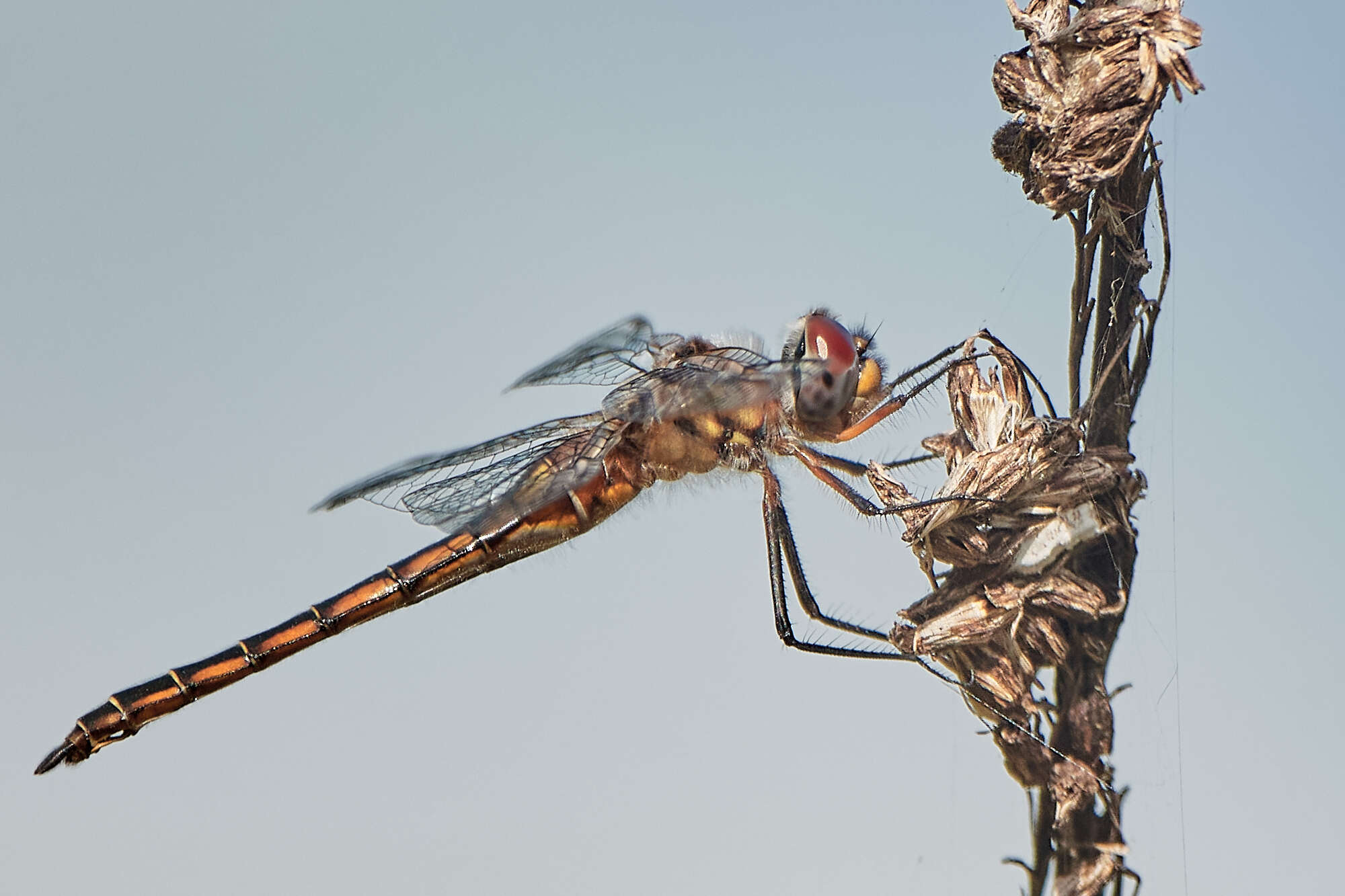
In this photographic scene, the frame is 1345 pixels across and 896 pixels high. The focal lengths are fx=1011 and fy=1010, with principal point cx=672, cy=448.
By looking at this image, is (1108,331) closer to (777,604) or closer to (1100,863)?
(1100,863)

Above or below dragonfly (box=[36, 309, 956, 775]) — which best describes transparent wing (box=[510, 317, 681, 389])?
above

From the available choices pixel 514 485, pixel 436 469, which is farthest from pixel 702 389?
pixel 436 469

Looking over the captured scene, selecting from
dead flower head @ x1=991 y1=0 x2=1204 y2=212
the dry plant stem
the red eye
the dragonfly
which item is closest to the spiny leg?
the dragonfly

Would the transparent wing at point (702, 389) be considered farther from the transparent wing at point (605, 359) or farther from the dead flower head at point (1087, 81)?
the dead flower head at point (1087, 81)

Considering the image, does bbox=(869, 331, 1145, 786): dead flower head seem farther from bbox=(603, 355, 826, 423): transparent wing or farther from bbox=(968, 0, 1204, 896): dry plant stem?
bbox=(603, 355, 826, 423): transparent wing

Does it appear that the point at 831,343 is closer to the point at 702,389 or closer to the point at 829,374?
the point at 829,374
